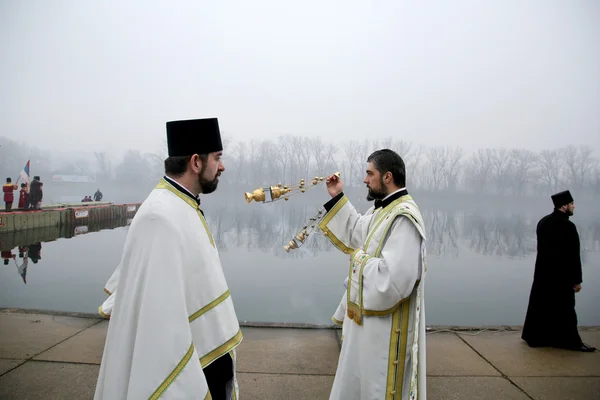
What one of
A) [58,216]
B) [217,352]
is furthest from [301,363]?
[58,216]

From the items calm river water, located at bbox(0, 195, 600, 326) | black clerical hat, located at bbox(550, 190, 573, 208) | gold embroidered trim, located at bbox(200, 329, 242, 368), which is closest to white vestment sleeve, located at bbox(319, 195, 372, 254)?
gold embroidered trim, located at bbox(200, 329, 242, 368)

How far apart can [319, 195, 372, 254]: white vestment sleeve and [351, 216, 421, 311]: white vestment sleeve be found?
2.81ft

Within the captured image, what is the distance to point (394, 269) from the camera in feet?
8.62

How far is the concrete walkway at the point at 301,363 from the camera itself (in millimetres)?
3781

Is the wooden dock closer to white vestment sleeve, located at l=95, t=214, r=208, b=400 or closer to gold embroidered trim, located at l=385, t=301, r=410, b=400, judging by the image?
white vestment sleeve, located at l=95, t=214, r=208, b=400

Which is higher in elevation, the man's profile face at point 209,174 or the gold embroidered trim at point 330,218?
the man's profile face at point 209,174

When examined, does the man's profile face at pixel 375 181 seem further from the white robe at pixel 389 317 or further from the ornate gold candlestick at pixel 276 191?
the ornate gold candlestick at pixel 276 191

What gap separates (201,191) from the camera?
7.38 ft

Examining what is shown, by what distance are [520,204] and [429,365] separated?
67.2m

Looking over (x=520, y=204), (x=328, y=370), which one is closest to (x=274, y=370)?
(x=328, y=370)

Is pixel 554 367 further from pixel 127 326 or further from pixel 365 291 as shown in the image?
pixel 127 326

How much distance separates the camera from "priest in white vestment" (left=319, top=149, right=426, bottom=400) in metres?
2.67

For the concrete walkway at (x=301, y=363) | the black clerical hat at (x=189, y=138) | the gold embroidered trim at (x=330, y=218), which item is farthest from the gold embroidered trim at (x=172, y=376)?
the concrete walkway at (x=301, y=363)

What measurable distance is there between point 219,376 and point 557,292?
15.9 feet
